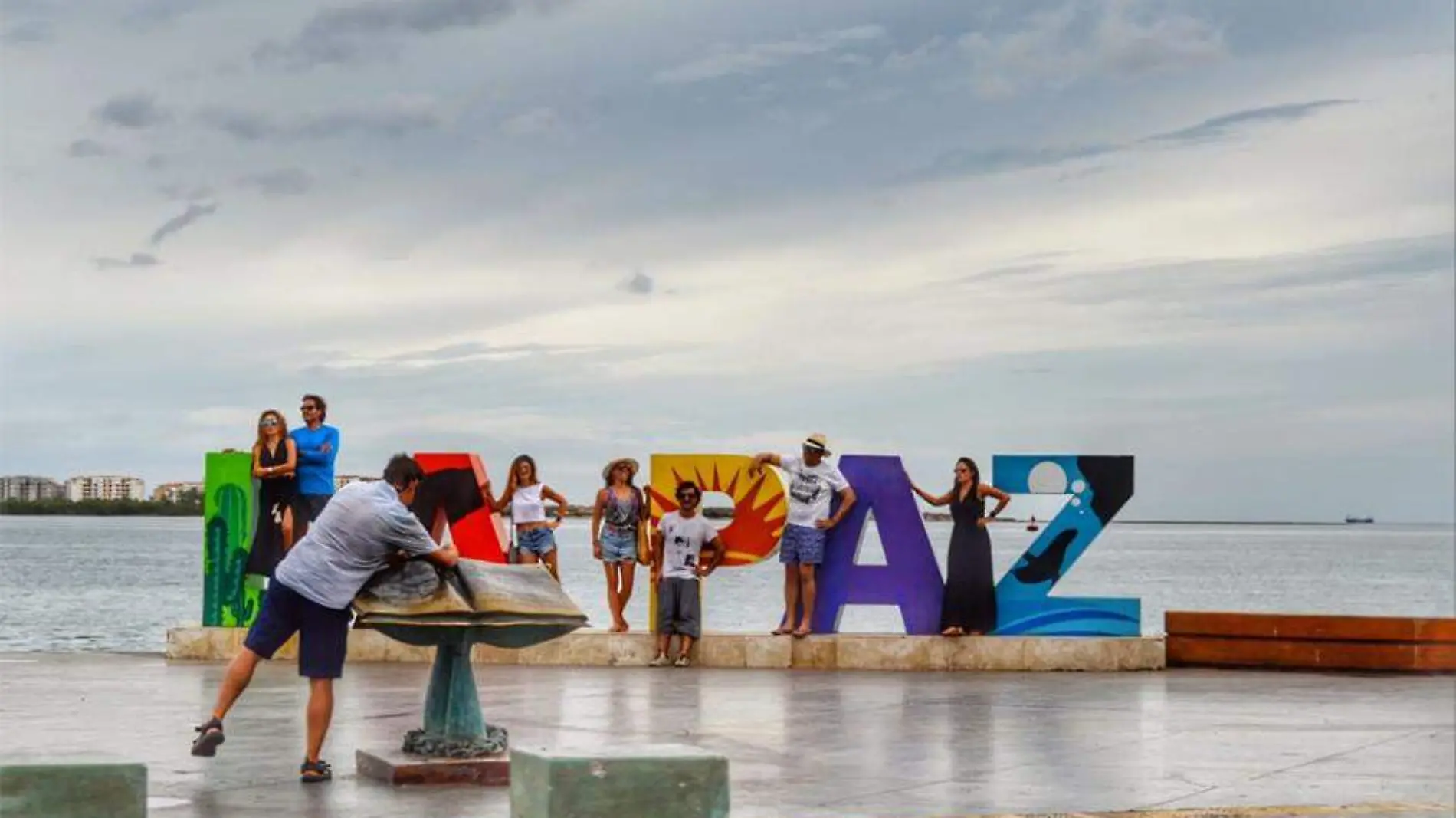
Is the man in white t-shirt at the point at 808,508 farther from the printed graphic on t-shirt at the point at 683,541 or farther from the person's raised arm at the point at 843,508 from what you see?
the printed graphic on t-shirt at the point at 683,541

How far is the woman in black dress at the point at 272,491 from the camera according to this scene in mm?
19938

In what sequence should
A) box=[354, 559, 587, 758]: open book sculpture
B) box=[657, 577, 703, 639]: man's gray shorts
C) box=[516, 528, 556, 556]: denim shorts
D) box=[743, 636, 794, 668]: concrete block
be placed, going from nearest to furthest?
box=[354, 559, 587, 758]: open book sculpture, box=[657, 577, 703, 639]: man's gray shorts, box=[743, 636, 794, 668]: concrete block, box=[516, 528, 556, 556]: denim shorts

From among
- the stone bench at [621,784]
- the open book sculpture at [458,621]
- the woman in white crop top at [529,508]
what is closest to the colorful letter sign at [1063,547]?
the woman in white crop top at [529,508]

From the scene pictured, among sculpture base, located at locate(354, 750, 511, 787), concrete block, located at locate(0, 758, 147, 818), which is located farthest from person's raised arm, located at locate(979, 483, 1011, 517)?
concrete block, located at locate(0, 758, 147, 818)

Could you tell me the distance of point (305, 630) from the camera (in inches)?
476

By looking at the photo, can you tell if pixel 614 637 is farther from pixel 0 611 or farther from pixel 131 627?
pixel 0 611

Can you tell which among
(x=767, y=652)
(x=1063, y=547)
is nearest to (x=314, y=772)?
(x=767, y=652)

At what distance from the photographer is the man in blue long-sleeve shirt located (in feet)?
65.4

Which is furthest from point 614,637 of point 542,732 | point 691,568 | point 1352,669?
point 1352,669

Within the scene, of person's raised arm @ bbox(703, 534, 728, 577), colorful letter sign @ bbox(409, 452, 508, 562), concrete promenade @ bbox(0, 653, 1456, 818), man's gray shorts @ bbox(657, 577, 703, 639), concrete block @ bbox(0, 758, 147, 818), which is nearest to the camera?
concrete block @ bbox(0, 758, 147, 818)

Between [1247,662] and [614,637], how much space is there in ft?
20.2

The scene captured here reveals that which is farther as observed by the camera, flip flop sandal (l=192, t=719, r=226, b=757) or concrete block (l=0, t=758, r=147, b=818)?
flip flop sandal (l=192, t=719, r=226, b=757)

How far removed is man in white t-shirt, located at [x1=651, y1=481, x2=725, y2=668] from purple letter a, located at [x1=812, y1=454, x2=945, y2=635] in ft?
3.71

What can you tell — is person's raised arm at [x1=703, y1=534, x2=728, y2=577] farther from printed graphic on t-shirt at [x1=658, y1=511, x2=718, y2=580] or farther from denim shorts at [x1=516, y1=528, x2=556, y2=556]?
denim shorts at [x1=516, y1=528, x2=556, y2=556]
